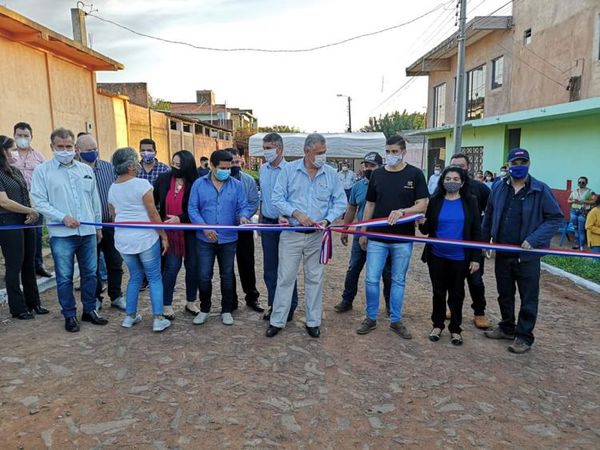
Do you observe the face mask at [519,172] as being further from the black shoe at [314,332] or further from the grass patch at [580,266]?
the grass patch at [580,266]

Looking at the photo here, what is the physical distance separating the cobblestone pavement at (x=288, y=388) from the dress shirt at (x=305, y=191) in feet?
4.10

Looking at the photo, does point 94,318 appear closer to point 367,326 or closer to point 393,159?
point 367,326

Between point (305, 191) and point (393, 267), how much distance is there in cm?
117

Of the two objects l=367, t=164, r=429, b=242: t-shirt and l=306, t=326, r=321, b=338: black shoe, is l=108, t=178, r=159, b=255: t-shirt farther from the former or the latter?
l=367, t=164, r=429, b=242: t-shirt

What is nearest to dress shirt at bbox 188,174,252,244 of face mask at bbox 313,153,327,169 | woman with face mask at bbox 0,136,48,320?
face mask at bbox 313,153,327,169

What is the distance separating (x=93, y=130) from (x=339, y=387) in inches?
501

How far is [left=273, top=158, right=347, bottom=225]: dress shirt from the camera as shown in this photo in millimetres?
4336

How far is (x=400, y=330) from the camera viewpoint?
14.8ft

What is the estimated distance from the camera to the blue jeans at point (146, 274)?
4434 millimetres

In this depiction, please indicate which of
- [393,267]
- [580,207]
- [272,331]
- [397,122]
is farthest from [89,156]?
[397,122]

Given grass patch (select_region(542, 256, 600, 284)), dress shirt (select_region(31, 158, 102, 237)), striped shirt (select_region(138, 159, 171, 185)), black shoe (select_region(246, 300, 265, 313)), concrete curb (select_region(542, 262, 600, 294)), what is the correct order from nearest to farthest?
1. dress shirt (select_region(31, 158, 102, 237))
2. black shoe (select_region(246, 300, 265, 313))
3. striped shirt (select_region(138, 159, 171, 185))
4. concrete curb (select_region(542, 262, 600, 294))
5. grass patch (select_region(542, 256, 600, 284))

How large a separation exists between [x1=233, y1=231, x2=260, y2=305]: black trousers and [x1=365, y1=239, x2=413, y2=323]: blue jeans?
1.42m

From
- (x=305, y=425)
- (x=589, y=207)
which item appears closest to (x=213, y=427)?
(x=305, y=425)

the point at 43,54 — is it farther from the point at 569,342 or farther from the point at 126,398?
the point at 569,342
